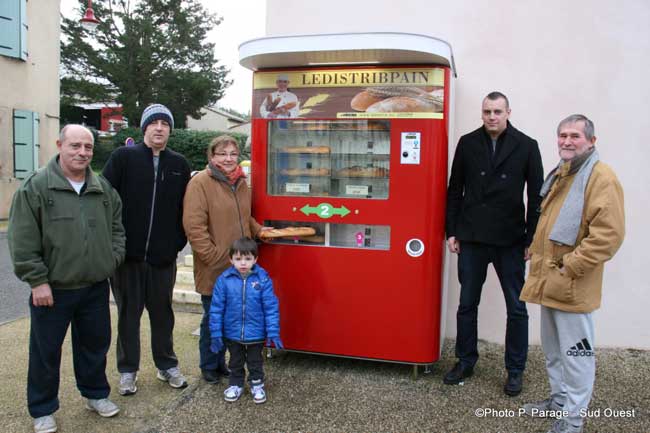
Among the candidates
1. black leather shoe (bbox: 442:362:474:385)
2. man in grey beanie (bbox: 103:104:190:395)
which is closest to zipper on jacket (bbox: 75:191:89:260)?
man in grey beanie (bbox: 103:104:190:395)

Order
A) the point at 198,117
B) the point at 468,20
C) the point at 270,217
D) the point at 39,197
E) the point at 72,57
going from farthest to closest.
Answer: the point at 198,117 → the point at 72,57 → the point at 468,20 → the point at 270,217 → the point at 39,197

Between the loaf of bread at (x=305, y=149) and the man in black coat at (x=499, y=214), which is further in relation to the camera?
the loaf of bread at (x=305, y=149)

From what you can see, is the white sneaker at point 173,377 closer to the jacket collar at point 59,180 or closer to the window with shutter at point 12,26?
the jacket collar at point 59,180

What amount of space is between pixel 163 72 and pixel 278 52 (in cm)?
2328

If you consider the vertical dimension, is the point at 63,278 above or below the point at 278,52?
below

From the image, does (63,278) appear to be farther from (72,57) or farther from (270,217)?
(72,57)

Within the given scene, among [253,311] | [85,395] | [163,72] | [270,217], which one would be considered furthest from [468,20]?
[163,72]

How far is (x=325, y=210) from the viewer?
384 cm

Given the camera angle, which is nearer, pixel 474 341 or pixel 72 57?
Result: pixel 474 341

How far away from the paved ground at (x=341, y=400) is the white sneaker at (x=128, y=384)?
51 mm

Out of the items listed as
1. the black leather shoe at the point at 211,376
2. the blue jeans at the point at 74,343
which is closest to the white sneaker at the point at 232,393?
the black leather shoe at the point at 211,376

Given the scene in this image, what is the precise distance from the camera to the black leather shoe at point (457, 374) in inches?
145

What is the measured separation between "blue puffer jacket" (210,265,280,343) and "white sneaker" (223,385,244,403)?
12.7 inches

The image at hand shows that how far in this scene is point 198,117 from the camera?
26.7 metres
